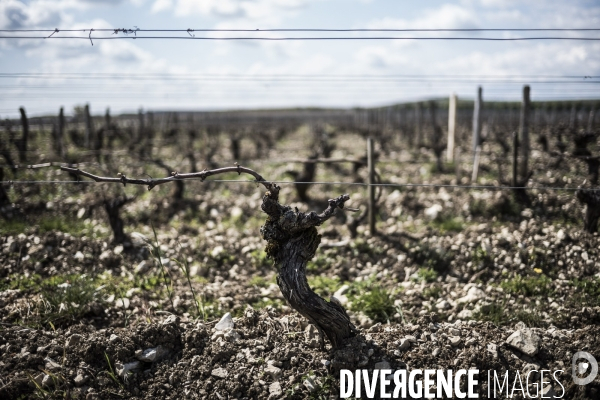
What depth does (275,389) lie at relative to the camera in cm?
305

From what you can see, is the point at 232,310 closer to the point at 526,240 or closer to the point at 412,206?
the point at 526,240

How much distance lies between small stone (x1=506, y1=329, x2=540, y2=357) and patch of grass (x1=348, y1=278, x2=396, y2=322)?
1.16 metres

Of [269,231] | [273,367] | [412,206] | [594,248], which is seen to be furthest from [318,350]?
[412,206]

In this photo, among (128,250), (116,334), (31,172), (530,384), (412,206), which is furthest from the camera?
(31,172)

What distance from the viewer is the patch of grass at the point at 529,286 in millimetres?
4465

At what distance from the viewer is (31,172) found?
11055mm

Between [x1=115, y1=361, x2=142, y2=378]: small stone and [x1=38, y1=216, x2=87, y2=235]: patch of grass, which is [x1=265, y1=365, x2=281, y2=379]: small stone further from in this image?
[x1=38, y1=216, x2=87, y2=235]: patch of grass

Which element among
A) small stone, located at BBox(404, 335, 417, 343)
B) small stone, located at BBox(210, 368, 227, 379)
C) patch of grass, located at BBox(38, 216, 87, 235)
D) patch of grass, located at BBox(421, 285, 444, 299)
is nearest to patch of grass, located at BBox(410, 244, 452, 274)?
patch of grass, located at BBox(421, 285, 444, 299)

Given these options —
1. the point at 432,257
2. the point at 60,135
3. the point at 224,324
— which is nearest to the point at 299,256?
the point at 224,324

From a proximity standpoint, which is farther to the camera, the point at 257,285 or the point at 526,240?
the point at 526,240

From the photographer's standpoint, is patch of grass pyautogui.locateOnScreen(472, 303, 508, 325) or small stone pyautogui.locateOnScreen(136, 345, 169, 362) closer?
small stone pyautogui.locateOnScreen(136, 345, 169, 362)

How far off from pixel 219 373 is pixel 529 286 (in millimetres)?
3587

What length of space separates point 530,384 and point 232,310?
9.29 ft

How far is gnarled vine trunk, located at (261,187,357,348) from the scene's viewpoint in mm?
3180
